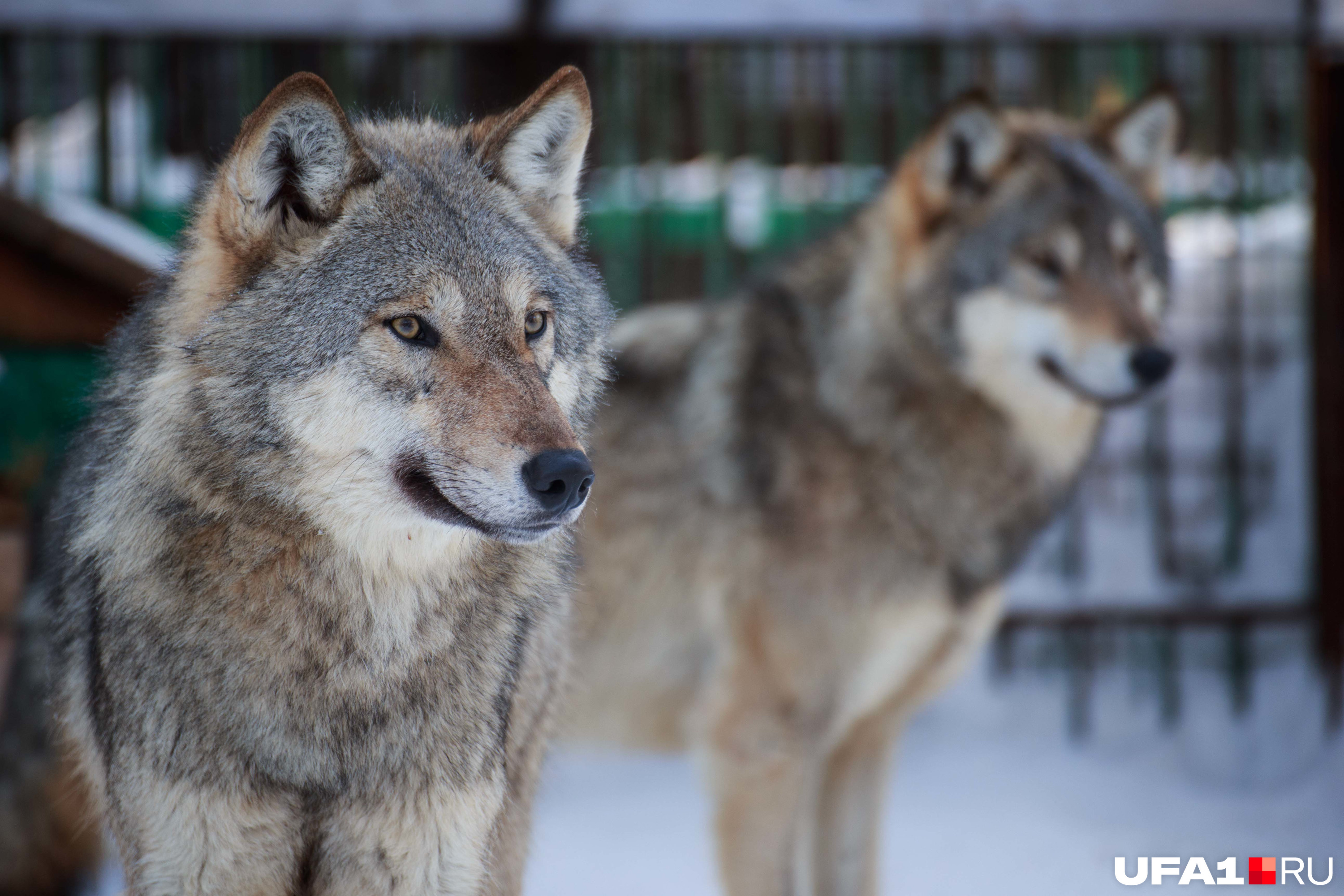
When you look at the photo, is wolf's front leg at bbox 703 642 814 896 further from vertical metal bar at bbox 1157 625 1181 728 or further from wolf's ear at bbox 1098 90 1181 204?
vertical metal bar at bbox 1157 625 1181 728

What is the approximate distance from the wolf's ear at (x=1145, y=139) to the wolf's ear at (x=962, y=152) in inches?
19.2

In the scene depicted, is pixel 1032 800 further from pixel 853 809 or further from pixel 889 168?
pixel 889 168

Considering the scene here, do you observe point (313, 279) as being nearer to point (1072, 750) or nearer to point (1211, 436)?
point (1072, 750)

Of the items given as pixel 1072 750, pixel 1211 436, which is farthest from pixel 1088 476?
pixel 1072 750

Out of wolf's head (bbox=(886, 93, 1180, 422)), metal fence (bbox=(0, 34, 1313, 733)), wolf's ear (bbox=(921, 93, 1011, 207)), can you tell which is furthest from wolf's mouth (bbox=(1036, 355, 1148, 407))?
metal fence (bbox=(0, 34, 1313, 733))

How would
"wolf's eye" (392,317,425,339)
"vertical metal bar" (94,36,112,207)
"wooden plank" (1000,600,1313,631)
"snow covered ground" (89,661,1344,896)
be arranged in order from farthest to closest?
"wooden plank" (1000,600,1313,631) → "vertical metal bar" (94,36,112,207) → "snow covered ground" (89,661,1344,896) → "wolf's eye" (392,317,425,339)

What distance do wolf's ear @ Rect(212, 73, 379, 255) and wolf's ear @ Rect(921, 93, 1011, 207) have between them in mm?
2149

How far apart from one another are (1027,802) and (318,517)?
12.5 ft

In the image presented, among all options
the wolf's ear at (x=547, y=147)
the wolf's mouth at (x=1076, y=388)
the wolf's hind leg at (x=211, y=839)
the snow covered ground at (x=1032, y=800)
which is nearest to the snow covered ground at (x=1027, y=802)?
the snow covered ground at (x=1032, y=800)

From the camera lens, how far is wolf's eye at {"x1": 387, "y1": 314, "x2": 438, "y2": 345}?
179 cm

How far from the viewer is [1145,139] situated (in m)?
3.72

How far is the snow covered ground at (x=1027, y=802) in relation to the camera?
3.96 meters

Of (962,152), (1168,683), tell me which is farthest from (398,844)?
(1168,683)

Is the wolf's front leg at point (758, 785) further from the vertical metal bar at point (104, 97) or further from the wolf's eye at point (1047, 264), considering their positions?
the vertical metal bar at point (104, 97)
